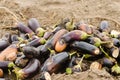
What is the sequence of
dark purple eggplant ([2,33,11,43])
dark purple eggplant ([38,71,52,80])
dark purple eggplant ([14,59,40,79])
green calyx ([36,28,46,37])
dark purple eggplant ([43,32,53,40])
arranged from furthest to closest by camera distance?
dark purple eggplant ([2,33,11,43]) → green calyx ([36,28,46,37]) → dark purple eggplant ([43,32,53,40]) → dark purple eggplant ([14,59,40,79]) → dark purple eggplant ([38,71,52,80])

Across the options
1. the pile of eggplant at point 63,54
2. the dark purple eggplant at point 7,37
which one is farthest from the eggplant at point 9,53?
the dark purple eggplant at point 7,37

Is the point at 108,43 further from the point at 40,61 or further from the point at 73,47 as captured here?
the point at 40,61

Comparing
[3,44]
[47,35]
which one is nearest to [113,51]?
[47,35]

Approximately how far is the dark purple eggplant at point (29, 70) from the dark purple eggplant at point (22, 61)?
54 millimetres

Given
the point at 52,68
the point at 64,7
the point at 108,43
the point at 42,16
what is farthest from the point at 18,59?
the point at 64,7

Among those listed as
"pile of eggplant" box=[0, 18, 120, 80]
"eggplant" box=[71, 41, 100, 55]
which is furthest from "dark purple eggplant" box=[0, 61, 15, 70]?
"eggplant" box=[71, 41, 100, 55]

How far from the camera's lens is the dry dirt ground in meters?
6.13

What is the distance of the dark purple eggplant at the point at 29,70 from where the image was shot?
4344mm

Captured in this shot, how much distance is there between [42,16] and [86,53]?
2.18 meters

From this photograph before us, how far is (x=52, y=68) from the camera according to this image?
4375mm

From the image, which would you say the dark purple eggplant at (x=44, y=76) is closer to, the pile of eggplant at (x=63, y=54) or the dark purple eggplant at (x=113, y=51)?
the pile of eggplant at (x=63, y=54)

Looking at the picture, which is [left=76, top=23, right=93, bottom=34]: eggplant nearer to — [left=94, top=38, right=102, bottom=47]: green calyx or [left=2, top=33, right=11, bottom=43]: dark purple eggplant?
[left=94, top=38, right=102, bottom=47]: green calyx

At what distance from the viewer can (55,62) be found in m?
4.39

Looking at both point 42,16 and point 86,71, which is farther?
point 42,16
